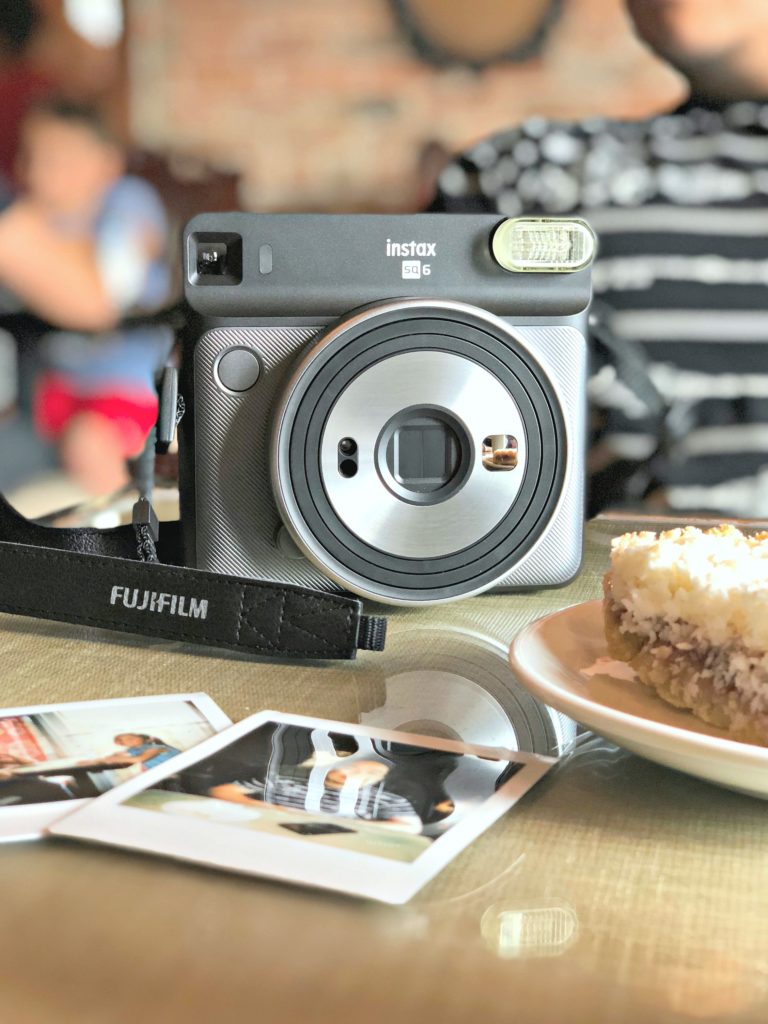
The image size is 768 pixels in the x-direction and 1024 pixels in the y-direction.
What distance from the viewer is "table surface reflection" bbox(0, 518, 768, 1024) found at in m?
0.27

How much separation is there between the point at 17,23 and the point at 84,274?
39 centimetres

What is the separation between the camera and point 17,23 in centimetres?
161

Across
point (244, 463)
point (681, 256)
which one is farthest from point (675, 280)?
point (244, 463)

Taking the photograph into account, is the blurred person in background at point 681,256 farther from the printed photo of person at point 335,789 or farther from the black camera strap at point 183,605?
the printed photo of person at point 335,789

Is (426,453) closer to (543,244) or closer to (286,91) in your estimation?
(543,244)

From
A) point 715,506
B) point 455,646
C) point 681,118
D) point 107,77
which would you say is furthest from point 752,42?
point 455,646

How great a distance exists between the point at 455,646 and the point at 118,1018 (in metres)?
0.36

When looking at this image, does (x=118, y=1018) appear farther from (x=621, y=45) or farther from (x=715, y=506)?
(x=621, y=45)

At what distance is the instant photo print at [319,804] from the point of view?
33 cm

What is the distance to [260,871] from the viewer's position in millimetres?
327

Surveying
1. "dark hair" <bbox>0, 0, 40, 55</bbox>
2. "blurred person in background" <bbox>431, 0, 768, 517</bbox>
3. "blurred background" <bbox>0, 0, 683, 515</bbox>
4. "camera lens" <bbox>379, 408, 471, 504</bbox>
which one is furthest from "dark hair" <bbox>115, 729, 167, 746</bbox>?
"dark hair" <bbox>0, 0, 40, 55</bbox>

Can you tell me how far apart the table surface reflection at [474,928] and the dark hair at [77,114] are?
147cm

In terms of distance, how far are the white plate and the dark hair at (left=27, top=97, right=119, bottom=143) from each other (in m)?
1.38

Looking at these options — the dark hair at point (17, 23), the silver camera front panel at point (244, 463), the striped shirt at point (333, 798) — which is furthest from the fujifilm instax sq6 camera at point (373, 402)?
the dark hair at point (17, 23)
